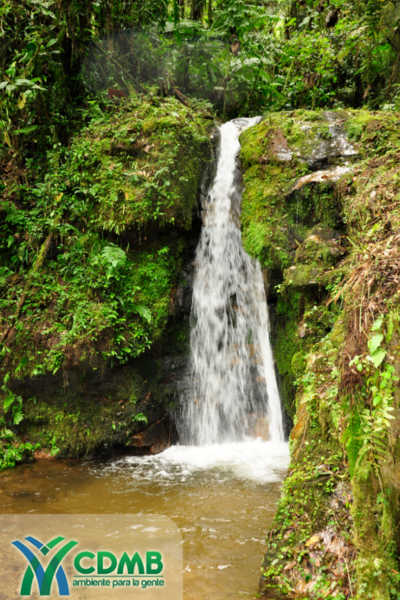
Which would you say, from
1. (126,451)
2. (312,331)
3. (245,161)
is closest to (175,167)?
(245,161)

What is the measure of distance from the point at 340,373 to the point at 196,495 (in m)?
2.86

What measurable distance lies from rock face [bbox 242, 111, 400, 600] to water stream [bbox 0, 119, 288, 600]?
52 cm

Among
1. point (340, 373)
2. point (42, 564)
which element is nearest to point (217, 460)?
point (42, 564)

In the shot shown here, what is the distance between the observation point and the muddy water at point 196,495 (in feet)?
10.8

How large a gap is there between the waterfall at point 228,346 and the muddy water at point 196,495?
0.37 metres

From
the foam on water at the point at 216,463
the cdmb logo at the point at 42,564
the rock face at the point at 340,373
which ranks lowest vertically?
the cdmb logo at the point at 42,564

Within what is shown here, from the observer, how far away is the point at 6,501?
4.52 m

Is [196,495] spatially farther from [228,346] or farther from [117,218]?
[117,218]

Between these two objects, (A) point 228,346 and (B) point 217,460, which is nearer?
(B) point 217,460

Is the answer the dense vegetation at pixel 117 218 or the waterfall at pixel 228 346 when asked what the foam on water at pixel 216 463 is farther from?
the dense vegetation at pixel 117 218

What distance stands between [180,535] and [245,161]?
231 inches

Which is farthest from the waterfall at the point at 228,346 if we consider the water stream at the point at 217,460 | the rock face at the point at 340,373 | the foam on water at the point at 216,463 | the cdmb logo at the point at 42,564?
the cdmb logo at the point at 42,564

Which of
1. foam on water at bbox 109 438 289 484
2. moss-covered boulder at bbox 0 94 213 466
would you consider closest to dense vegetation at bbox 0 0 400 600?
moss-covered boulder at bbox 0 94 213 466

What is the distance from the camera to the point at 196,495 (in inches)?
183
